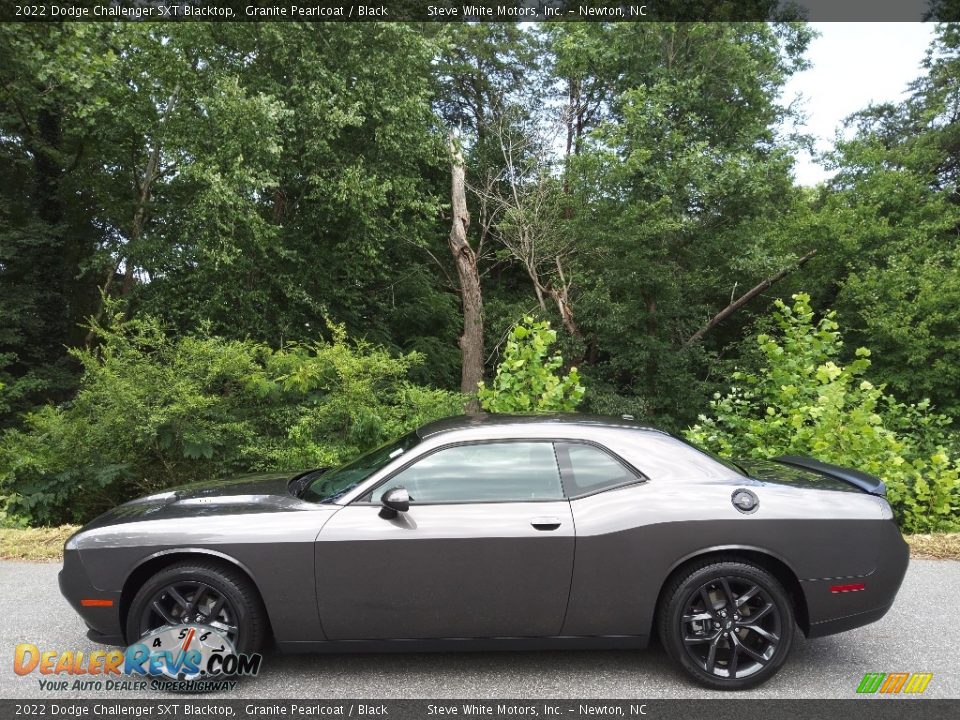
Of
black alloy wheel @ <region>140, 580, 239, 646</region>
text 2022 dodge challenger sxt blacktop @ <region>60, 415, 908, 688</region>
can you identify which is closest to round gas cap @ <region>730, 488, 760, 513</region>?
text 2022 dodge challenger sxt blacktop @ <region>60, 415, 908, 688</region>

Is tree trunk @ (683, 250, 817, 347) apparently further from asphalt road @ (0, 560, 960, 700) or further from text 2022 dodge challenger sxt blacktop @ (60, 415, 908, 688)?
text 2022 dodge challenger sxt blacktop @ (60, 415, 908, 688)

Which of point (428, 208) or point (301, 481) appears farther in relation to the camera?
point (428, 208)

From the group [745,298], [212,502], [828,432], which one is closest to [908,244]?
[745,298]

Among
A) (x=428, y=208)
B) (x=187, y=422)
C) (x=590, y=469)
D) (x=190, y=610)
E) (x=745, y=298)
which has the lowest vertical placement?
(x=190, y=610)

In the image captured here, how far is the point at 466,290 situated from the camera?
60.6ft

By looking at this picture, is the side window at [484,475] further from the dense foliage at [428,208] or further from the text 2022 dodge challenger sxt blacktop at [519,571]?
the dense foliage at [428,208]

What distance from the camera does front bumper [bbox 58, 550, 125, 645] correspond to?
3277 mm

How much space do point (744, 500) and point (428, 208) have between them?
493 inches

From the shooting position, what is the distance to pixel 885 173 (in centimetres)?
1662

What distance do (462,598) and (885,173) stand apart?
18.1m

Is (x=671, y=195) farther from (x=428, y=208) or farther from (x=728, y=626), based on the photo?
(x=728, y=626)

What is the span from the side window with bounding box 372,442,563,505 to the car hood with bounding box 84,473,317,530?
0.58 metres

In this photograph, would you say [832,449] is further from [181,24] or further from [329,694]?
[181,24]

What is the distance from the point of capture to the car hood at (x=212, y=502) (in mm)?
3469
